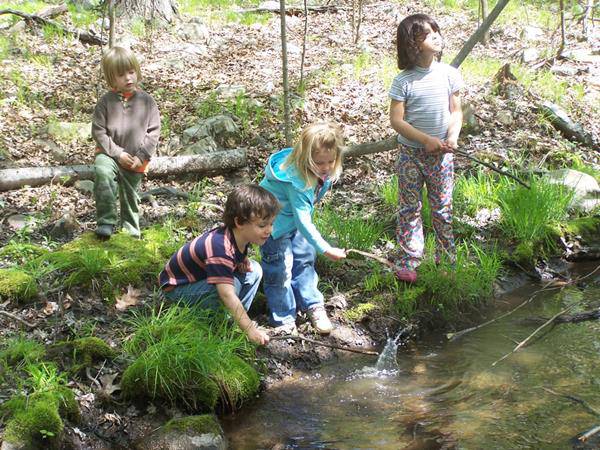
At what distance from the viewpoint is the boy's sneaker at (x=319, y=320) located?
4254mm

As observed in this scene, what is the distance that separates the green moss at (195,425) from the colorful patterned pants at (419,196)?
217 cm

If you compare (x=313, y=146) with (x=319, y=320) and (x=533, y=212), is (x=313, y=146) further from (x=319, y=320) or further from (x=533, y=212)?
(x=533, y=212)

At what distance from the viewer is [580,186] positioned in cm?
615

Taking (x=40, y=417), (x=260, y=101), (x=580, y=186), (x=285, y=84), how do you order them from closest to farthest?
1. (x=40, y=417)
2. (x=580, y=186)
3. (x=285, y=84)
4. (x=260, y=101)

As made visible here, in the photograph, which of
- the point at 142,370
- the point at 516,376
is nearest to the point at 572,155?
the point at 516,376

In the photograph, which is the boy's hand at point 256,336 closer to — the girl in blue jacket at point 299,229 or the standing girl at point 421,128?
the girl in blue jacket at point 299,229

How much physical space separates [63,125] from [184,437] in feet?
17.3

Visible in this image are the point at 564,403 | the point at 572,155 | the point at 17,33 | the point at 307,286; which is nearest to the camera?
the point at 564,403

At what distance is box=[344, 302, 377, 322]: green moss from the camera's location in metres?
4.52

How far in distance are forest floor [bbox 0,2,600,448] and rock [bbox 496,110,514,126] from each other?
1cm

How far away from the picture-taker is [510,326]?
4.52m

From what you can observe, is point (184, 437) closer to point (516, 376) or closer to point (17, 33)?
point (516, 376)

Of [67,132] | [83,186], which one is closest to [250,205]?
[83,186]

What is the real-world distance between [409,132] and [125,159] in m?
2.25
